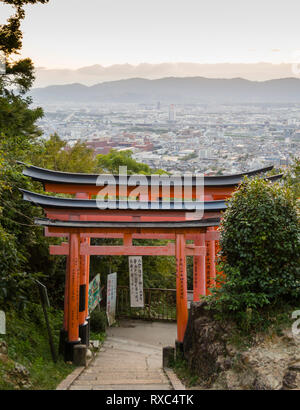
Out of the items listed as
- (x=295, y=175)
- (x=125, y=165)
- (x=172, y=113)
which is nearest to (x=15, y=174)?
(x=295, y=175)

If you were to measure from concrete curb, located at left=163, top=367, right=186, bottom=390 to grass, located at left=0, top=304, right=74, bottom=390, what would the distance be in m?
1.96

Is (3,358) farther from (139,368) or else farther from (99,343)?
(99,343)

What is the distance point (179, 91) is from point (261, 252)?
141 feet

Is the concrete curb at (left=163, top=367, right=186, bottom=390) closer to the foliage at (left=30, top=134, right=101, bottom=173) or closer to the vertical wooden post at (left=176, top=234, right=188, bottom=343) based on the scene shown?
the vertical wooden post at (left=176, top=234, right=188, bottom=343)

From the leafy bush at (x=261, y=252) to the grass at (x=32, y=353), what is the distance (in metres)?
3.27

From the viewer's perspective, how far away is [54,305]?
13.6 meters

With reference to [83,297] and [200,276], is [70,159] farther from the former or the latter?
[200,276]

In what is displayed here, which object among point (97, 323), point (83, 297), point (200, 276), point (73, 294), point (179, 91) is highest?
point (179, 91)

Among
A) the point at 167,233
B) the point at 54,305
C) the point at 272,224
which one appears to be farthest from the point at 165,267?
the point at 272,224

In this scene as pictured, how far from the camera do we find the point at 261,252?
7.41 meters

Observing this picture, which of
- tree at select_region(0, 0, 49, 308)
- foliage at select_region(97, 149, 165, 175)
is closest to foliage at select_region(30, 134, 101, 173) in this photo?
foliage at select_region(97, 149, 165, 175)

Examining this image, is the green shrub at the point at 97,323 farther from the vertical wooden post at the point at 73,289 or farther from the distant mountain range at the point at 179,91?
the distant mountain range at the point at 179,91
